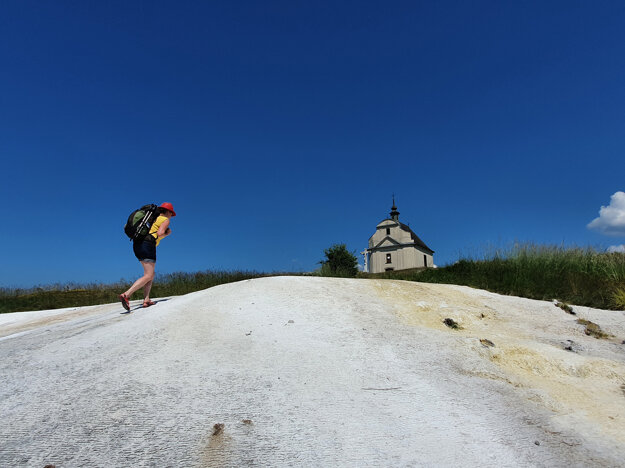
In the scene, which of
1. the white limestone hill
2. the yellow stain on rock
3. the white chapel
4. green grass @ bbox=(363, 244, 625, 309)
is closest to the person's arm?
Answer: the white limestone hill

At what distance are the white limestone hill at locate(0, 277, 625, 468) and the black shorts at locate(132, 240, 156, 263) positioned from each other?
100 centimetres

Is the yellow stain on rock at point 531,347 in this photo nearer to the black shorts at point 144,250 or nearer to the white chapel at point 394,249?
the black shorts at point 144,250

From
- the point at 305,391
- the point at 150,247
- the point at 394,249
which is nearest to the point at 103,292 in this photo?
the point at 150,247

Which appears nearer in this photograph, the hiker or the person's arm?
the hiker

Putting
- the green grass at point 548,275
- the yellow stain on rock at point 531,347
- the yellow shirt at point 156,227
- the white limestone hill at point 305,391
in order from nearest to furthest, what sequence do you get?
the white limestone hill at point 305,391 → the yellow stain on rock at point 531,347 → the yellow shirt at point 156,227 → the green grass at point 548,275

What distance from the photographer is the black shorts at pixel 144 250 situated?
6219 mm

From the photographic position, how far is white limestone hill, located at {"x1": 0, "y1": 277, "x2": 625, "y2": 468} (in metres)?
2.42

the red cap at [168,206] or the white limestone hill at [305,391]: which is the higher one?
the red cap at [168,206]

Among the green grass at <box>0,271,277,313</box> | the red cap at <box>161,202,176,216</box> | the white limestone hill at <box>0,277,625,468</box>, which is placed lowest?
the white limestone hill at <box>0,277,625,468</box>

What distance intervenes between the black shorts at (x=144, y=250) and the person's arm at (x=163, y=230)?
0.19 m

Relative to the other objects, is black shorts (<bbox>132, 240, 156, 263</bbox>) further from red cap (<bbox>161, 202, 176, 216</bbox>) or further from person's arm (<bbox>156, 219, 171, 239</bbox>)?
red cap (<bbox>161, 202, 176, 216</bbox>)

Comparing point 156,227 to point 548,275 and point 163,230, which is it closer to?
point 163,230

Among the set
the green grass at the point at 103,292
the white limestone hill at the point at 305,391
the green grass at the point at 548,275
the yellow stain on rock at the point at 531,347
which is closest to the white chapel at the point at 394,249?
the green grass at the point at 103,292

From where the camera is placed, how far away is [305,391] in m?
3.19
